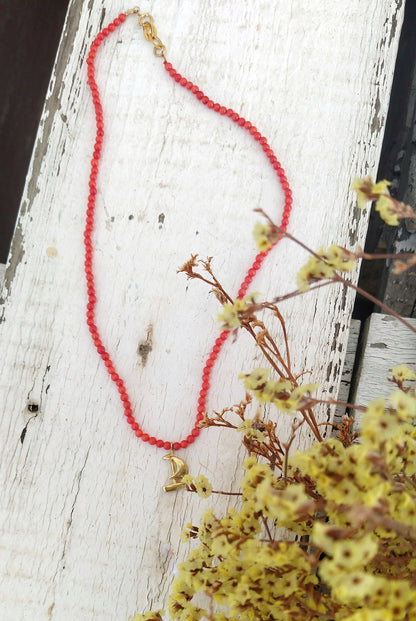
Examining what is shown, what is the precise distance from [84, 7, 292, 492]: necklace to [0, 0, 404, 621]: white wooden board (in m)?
0.02

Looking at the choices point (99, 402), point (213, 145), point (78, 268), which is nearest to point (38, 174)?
point (78, 268)

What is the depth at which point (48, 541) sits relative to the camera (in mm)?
1091

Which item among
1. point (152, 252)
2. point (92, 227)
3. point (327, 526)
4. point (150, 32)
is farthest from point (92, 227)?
point (327, 526)

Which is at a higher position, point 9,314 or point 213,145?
point 213,145

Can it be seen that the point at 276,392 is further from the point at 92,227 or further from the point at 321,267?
the point at 92,227

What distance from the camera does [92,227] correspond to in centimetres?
115

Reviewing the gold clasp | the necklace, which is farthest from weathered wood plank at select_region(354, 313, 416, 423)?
the gold clasp

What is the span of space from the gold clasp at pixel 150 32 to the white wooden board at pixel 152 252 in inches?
0.6

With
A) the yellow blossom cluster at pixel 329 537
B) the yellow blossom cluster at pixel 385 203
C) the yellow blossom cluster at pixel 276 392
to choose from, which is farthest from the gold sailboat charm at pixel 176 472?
the yellow blossom cluster at pixel 385 203

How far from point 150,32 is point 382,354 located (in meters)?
0.75

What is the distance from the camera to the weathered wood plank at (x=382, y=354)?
110cm

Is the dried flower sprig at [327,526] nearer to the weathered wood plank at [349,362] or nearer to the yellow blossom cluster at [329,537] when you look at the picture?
the yellow blossom cluster at [329,537]

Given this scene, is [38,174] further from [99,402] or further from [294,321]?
[294,321]

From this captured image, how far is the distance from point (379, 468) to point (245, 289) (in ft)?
1.99
